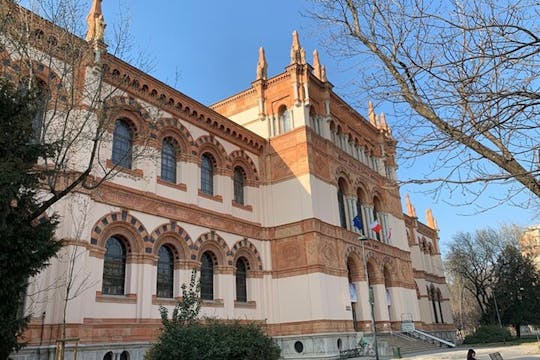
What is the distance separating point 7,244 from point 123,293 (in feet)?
28.9

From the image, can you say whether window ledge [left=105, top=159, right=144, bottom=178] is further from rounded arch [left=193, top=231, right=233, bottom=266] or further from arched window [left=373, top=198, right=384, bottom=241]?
arched window [left=373, top=198, right=384, bottom=241]

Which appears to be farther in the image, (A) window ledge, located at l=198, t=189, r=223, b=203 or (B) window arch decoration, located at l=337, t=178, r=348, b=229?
(B) window arch decoration, located at l=337, t=178, r=348, b=229

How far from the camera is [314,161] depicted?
82.9 ft

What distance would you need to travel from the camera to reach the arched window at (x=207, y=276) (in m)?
20.6

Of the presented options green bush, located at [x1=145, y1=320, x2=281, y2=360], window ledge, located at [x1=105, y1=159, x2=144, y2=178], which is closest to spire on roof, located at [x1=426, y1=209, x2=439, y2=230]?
window ledge, located at [x1=105, y1=159, x2=144, y2=178]

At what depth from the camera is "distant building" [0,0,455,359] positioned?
15.1 metres

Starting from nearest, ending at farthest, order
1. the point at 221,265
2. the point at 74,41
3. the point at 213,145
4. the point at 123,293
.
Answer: the point at 74,41 → the point at 123,293 → the point at 221,265 → the point at 213,145

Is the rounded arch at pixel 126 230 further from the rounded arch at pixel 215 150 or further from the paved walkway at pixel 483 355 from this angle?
the paved walkway at pixel 483 355

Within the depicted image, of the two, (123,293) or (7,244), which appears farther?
(123,293)

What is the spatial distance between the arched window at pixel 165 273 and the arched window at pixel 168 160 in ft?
10.9

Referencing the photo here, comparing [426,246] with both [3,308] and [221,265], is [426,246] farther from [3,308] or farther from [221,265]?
[3,308]

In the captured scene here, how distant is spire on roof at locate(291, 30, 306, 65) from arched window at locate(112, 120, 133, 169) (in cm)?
1209

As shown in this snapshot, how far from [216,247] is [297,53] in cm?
1335

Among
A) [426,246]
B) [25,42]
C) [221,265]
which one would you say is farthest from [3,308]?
[426,246]
